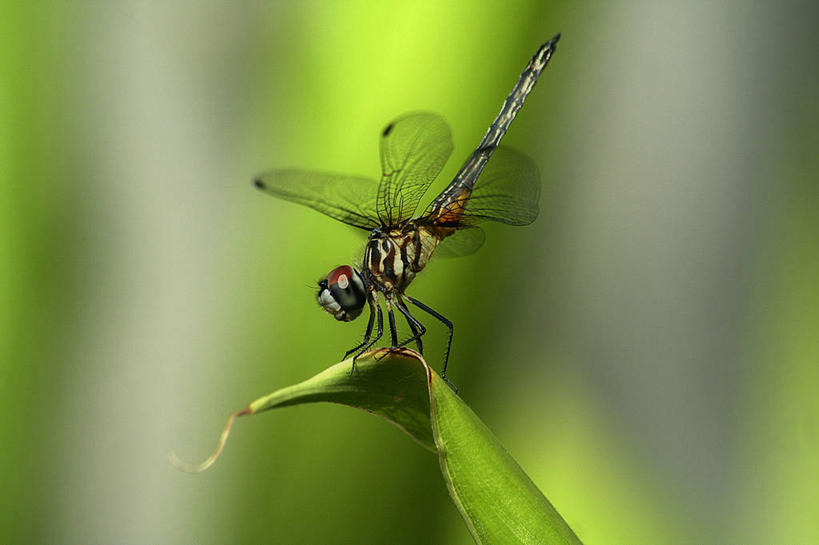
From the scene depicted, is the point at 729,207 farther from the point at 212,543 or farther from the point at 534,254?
the point at 212,543

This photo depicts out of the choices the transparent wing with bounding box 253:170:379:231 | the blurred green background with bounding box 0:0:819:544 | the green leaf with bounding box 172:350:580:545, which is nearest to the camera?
the green leaf with bounding box 172:350:580:545

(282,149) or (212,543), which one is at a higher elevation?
(282,149)

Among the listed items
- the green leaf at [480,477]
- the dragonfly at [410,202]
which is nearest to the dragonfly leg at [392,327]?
the dragonfly at [410,202]

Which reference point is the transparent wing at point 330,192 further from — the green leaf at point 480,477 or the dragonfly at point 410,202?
the green leaf at point 480,477

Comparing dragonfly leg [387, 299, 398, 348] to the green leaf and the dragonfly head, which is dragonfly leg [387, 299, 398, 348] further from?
the green leaf

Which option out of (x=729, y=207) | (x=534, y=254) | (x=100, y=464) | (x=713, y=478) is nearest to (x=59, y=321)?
(x=100, y=464)

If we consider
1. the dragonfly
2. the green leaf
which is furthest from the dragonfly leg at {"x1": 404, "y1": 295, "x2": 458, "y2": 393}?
the green leaf

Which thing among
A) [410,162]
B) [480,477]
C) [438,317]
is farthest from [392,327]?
[480,477]
